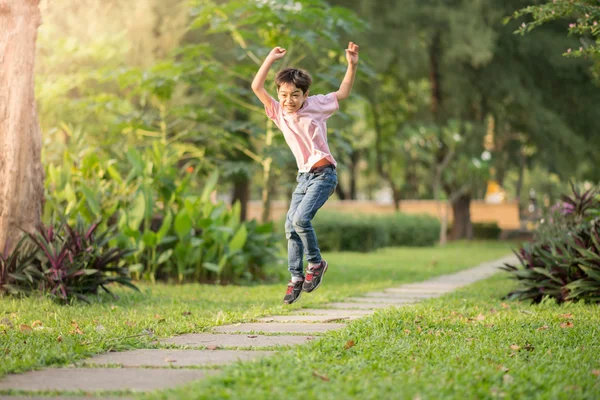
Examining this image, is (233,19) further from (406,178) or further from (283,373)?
(406,178)

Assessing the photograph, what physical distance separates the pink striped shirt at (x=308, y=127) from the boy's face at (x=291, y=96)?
0.26ft

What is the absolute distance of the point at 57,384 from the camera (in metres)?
4.12

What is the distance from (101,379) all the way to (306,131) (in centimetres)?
307

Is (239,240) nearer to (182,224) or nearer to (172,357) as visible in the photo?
(182,224)

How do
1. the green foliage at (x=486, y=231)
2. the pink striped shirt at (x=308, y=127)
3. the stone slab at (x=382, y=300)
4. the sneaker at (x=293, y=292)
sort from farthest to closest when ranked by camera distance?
the green foliage at (x=486, y=231) → the stone slab at (x=382, y=300) → the sneaker at (x=293, y=292) → the pink striped shirt at (x=308, y=127)

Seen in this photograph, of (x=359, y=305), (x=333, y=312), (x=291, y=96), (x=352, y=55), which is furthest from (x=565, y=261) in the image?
(x=291, y=96)

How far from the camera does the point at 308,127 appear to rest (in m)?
6.73

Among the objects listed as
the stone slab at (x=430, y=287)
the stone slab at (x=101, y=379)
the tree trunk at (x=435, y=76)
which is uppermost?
the tree trunk at (x=435, y=76)

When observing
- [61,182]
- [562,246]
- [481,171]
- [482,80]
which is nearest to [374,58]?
[482,80]

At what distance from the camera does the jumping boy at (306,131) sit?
666 cm

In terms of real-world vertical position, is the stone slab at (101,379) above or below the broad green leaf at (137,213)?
below

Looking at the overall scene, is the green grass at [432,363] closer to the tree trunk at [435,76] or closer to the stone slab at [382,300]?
the stone slab at [382,300]

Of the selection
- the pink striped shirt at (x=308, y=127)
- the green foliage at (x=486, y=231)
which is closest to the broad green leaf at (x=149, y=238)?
the pink striped shirt at (x=308, y=127)

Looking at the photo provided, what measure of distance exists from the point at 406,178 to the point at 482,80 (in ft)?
60.9
